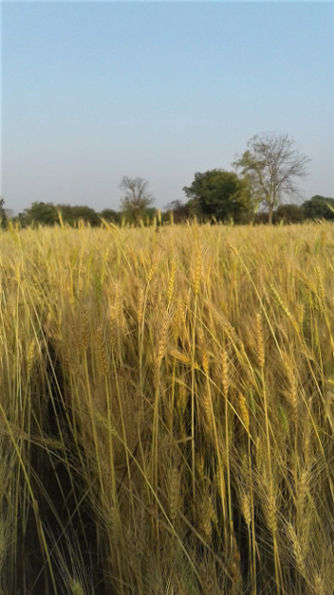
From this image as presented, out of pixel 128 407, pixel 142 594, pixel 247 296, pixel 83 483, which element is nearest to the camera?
pixel 142 594

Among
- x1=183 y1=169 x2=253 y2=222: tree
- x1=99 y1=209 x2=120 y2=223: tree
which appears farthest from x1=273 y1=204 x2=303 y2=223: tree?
x1=99 y1=209 x2=120 y2=223: tree

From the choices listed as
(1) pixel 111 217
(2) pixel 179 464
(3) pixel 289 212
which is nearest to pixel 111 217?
(1) pixel 111 217

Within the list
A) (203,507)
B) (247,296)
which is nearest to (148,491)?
(203,507)

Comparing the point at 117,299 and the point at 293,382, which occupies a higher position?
the point at 117,299

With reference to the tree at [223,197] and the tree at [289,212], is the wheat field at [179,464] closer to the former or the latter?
the tree at [289,212]

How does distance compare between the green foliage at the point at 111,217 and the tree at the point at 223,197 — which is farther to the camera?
the tree at the point at 223,197

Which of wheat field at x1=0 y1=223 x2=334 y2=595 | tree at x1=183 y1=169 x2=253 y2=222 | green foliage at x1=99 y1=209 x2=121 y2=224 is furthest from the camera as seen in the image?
tree at x1=183 y1=169 x2=253 y2=222

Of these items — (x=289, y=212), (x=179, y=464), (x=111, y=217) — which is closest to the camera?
(x=179, y=464)

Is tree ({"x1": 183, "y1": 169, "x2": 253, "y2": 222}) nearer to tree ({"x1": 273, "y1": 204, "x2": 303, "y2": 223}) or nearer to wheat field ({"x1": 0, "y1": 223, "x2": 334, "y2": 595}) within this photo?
tree ({"x1": 273, "y1": 204, "x2": 303, "y2": 223})

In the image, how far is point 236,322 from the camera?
102 cm

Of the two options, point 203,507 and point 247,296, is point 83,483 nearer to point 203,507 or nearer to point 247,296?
point 203,507

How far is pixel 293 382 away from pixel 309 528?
0.78 feet

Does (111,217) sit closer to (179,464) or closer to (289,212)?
(179,464)

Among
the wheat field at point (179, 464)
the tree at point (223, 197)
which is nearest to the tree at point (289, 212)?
the tree at point (223, 197)
